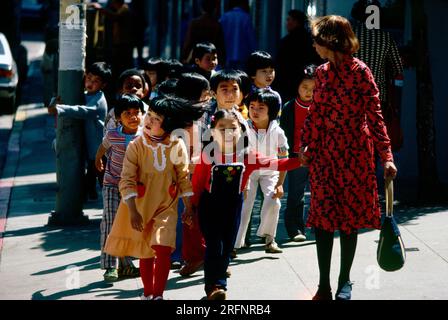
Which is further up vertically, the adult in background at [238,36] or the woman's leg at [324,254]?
the adult in background at [238,36]

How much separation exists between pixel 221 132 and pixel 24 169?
6.94m

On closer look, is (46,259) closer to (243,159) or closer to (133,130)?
(133,130)

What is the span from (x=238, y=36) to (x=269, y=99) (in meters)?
5.71

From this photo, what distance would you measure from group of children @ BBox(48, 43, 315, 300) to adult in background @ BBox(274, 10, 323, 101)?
2441 millimetres

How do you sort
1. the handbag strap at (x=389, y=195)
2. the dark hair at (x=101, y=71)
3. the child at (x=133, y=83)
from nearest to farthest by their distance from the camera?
the handbag strap at (x=389, y=195) → the child at (x=133, y=83) → the dark hair at (x=101, y=71)

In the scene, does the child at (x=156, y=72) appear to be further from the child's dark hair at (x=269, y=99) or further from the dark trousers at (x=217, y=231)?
the dark trousers at (x=217, y=231)

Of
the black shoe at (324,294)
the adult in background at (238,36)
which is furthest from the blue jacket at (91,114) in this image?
the adult in background at (238,36)

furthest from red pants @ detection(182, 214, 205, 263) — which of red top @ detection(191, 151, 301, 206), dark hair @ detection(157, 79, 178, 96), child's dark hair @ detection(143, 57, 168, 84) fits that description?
child's dark hair @ detection(143, 57, 168, 84)

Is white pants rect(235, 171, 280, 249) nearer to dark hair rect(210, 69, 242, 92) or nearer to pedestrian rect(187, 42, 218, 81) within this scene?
dark hair rect(210, 69, 242, 92)

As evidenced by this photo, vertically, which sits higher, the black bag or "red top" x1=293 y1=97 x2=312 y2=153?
"red top" x1=293 y1=97 x2=312 y2=153

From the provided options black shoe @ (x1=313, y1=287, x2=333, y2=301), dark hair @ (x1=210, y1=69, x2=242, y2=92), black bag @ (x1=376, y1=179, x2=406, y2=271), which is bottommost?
black shoe @ (x1=313, y1=287, x2=333, y2=301)

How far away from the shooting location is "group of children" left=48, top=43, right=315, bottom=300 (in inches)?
277

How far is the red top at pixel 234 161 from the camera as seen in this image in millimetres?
7094

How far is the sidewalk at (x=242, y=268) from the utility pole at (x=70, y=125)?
8.4 inches
